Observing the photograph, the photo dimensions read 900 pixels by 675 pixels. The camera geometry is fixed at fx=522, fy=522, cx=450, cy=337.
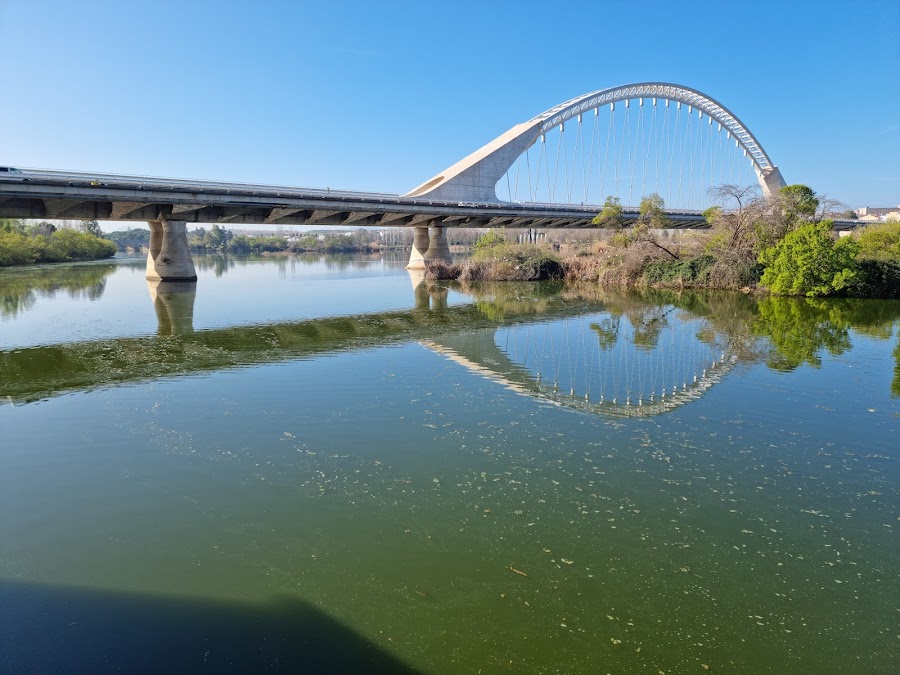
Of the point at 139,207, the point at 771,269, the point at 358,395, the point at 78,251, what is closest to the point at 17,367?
the point at 358,395

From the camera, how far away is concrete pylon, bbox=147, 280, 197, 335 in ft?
65.1

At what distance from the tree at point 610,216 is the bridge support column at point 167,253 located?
30.7 metres

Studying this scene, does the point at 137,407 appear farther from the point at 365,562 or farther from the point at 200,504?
the point at 365,562

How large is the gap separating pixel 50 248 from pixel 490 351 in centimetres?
6772

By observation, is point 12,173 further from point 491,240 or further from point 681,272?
point 681,272

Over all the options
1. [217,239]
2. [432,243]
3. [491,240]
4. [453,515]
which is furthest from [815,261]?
[217,239]

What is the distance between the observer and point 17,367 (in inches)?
537

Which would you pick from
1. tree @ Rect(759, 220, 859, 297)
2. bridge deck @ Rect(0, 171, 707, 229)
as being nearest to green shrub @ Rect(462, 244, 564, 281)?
bridge deck @ Rect(0, 171, 707, 229)

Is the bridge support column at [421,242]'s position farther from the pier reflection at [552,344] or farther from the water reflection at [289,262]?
the pier reflection at [552,344]

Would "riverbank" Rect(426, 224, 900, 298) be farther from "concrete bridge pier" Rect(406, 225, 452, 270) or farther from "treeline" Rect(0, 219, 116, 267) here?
"treeline" Rect(0, 219, 116, 267)

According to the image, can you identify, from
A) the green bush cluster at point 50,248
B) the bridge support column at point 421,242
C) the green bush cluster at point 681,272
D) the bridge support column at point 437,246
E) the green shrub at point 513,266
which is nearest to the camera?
the green bush cluster at point 681,272

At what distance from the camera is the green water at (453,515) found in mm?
4180

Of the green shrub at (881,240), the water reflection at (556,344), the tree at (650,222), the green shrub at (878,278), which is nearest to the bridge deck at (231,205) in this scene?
the water reflection at (556,344)

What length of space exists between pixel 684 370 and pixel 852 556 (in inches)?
309
